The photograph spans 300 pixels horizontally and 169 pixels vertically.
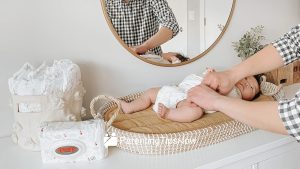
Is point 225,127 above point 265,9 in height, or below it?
below

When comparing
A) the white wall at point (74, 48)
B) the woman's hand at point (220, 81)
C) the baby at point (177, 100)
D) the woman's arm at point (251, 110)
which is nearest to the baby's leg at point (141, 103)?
the baby at point (177, 100)

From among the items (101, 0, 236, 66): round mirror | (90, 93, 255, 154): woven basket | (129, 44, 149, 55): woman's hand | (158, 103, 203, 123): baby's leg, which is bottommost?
(90, 93, 255, 154): woven basket

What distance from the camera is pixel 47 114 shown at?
3.91 feet

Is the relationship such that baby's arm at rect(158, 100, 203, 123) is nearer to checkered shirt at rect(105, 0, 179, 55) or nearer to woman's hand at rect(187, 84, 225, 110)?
woman's hand at rect(187, 84, 225, 110)

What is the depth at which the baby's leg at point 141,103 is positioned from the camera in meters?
1.44

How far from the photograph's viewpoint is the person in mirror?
923 mm

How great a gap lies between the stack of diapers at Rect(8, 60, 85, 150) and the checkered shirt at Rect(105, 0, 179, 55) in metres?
0.34

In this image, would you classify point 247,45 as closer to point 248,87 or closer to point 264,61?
point 248,87

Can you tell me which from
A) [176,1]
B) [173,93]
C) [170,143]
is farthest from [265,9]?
[170,143]

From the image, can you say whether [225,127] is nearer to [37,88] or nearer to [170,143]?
[170,143]

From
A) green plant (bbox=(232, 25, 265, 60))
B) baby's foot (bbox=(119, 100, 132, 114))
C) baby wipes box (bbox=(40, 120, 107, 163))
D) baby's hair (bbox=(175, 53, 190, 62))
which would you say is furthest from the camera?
green plant (bbox=(232, 25, 265, 60))

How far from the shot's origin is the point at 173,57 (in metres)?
1.68

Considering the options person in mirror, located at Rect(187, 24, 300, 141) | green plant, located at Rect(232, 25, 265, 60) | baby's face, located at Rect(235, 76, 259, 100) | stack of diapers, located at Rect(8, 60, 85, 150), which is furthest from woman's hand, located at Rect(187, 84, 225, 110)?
green plant, located at Rect(232, 25, 265, 60)

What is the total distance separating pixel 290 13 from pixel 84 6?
4.78ft
